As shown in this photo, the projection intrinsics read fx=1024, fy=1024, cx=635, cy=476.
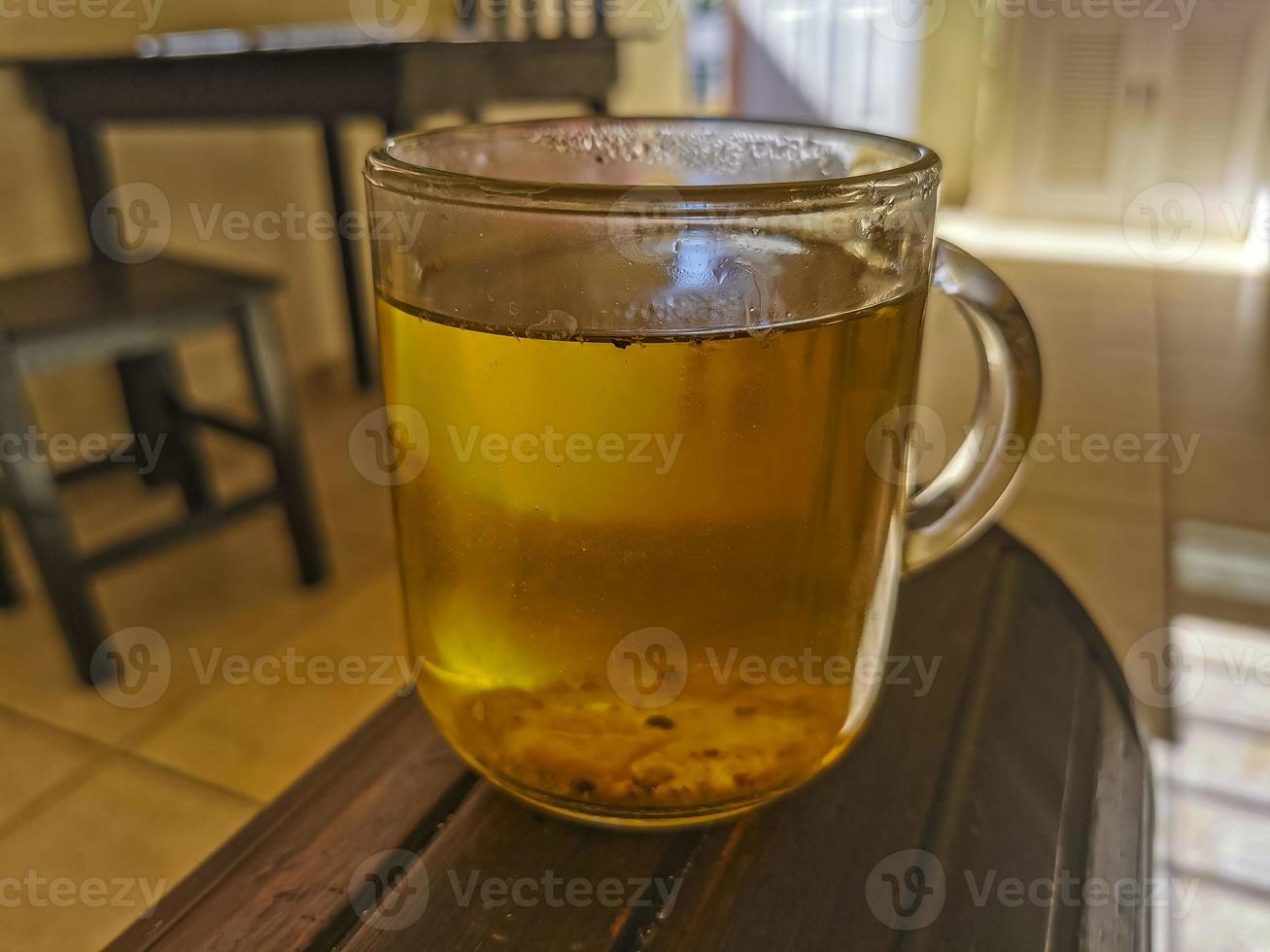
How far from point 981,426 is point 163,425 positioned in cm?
161

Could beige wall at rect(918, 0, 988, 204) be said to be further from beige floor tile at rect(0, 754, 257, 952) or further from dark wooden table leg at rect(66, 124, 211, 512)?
beige floor tile at rect(0, 754, 257, 952)

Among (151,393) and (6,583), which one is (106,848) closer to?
(6,583)

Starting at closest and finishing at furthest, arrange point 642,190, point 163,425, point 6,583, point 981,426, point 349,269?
point 642,190 < point 981,426 < point 6,583 < point 163,425 < point 349,269

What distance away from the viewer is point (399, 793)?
46 centimetres

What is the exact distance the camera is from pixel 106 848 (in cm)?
103

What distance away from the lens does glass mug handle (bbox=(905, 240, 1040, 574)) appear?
41 centimetres

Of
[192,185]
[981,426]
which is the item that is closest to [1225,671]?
[981,426]

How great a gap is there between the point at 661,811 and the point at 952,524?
18 centimetres

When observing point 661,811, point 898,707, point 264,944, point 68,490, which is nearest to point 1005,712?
point 898,707

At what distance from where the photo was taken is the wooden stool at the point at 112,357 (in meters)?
1.12

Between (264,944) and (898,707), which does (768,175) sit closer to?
(898,707)

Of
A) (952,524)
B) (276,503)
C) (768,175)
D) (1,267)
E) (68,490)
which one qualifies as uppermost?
(768,175)

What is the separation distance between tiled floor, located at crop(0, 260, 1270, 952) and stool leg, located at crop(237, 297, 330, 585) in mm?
71

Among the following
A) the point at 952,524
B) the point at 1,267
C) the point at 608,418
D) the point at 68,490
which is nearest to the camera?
the point at 608,418
